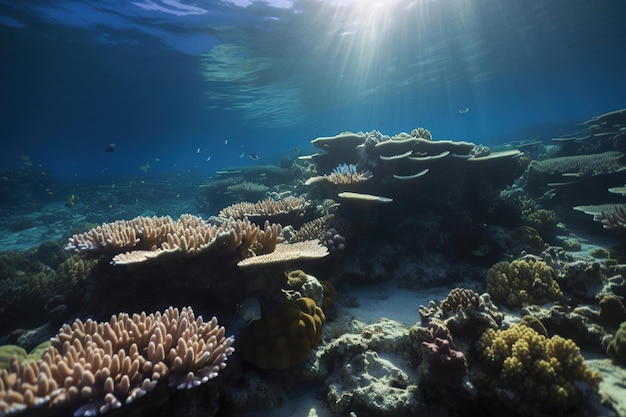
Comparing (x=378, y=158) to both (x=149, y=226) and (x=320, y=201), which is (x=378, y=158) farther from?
(x=149, y=226)

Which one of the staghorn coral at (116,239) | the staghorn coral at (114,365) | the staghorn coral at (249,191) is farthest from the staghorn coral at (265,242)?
the staghorn coral at (249,191)

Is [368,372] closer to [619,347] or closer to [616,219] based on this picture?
[619,347]

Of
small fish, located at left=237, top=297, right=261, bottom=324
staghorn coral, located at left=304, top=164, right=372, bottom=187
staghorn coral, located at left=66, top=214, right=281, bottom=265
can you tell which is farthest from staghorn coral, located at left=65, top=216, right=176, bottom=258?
staghorn coral, located at left=304, top=164, right=372, bottom=187

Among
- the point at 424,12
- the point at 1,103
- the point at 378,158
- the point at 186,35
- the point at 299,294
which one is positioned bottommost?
the point at 299,294

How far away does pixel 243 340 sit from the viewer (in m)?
3.85

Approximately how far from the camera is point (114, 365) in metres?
2.62

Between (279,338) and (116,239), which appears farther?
(116,239)

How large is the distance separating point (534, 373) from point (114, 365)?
168 inches

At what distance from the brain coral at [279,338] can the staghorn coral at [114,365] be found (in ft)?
2.02

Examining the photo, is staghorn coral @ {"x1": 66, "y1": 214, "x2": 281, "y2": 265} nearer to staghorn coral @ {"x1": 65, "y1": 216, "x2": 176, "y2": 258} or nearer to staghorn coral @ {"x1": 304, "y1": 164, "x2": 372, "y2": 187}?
staghorn coral @ {"x1": 65, "y1": 216, "x2": 176, "y2": 258}

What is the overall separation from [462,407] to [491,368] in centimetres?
59

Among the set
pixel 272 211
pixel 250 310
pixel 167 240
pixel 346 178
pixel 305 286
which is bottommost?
pixel 305 286

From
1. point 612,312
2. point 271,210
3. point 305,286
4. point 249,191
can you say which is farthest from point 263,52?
point 612,312

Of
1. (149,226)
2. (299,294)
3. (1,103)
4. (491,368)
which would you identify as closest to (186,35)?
(149,226)
